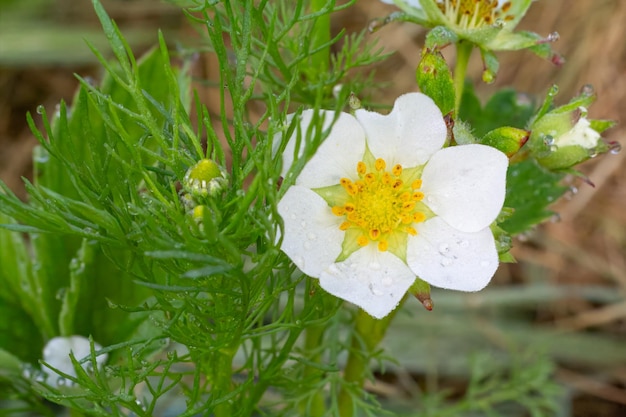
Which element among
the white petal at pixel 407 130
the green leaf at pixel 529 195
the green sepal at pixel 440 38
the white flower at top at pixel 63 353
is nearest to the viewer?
the white petal at pixel 407 130

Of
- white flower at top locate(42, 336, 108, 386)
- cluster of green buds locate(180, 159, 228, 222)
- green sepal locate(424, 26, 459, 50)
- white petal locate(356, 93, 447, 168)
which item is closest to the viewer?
cluster of green buds locate(180, 159, 228, 222)

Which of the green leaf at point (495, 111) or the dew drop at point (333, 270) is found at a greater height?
the dew drop at point (333, 270)

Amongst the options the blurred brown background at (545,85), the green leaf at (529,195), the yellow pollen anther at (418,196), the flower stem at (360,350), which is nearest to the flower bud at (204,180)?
the yellow pollen anther at (418,196)

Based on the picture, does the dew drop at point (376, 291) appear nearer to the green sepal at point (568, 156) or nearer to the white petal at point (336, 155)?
the white petal at point (336, 155)

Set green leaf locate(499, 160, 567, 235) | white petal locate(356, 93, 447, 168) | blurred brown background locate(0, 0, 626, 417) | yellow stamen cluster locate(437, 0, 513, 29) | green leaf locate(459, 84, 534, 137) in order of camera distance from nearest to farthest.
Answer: white petal locate(356, 93, 447, 168) → yellow stamen cluster locate(437, 0, 513, 29) → green leaf locate(499, 160, 567, 235) → green leaf locate(459, 84, 534, 137) → blurred brown background locate(0, 0, 626, 417)

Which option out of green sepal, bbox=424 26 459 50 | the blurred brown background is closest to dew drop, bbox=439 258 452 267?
green sepal, bbox=424 26 459 50

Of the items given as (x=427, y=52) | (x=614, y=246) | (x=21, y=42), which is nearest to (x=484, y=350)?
(x=614, y=246)

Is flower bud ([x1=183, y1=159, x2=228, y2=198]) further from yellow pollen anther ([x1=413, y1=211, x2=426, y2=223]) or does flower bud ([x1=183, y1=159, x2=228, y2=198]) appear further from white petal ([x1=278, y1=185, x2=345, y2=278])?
yellow pollen anther ([x1=413, y1=211, x2=426, y2=223])
